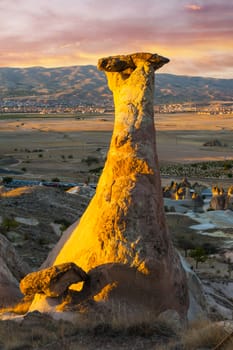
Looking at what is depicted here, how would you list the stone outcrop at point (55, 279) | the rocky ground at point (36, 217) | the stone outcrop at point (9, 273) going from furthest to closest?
1. the rocky ground at point (36, 217)
2. the stone outcrop at point (9, 273)
3. the stone outcrop at point (55, 279)

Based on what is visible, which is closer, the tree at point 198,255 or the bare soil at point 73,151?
the tree at point 198,255

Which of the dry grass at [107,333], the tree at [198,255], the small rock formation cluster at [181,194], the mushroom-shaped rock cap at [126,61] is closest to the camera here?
the dry grass at [107,333]

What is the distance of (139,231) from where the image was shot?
824 centimetres

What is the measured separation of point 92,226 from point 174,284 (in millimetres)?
1715

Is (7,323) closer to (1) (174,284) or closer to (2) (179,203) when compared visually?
(1) (174,284)


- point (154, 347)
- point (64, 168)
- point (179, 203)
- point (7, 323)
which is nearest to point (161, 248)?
point (154, 347)

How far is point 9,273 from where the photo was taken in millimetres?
10141

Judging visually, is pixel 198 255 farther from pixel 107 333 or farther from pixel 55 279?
pixel 107 333

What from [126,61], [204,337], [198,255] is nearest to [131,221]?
[204,337]

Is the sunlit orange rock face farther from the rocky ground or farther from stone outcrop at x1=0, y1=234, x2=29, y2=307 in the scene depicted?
the rocky ground

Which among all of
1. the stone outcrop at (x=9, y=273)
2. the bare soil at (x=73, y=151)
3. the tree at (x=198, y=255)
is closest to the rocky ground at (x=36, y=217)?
the stone outcrop at (x=9, y=273)

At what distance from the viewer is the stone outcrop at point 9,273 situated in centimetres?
938

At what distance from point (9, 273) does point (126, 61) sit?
481cm

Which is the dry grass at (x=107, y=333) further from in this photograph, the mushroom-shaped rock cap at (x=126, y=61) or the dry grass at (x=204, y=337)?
the mushroom-shaped rock cap at (x=126, y=61)
